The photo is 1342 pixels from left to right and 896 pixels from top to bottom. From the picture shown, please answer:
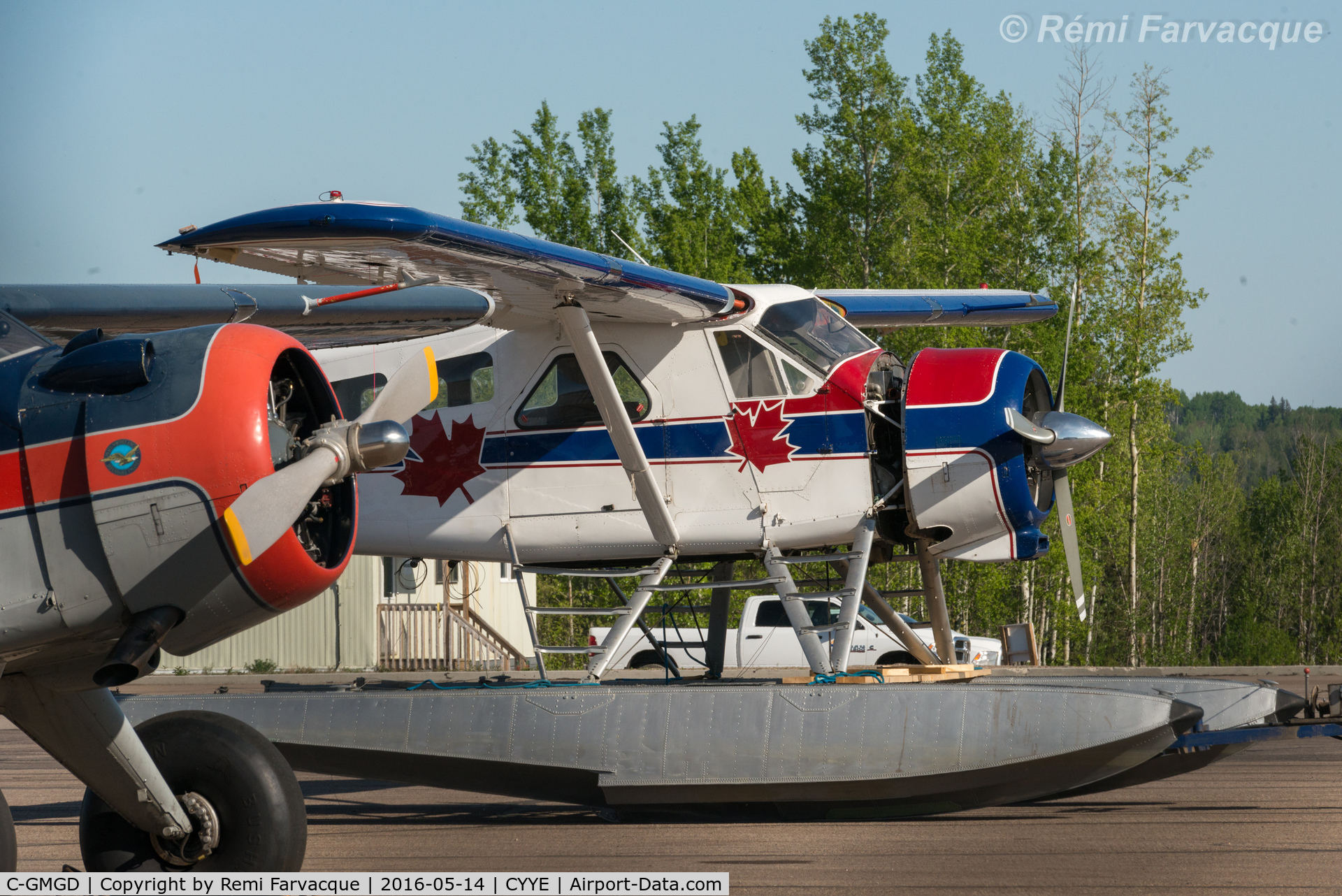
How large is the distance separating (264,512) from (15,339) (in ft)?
4.67

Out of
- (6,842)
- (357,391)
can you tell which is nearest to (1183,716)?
(6,842)

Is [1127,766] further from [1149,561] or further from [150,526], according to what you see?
[1149,561]

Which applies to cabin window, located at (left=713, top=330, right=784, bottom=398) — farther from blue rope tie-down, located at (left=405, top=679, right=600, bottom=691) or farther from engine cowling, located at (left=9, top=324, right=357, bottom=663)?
engine cowling, located at (left=9, top=324, right=357, bottom=663)

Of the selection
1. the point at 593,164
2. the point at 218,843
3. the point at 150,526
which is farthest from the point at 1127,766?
the point at 593,164

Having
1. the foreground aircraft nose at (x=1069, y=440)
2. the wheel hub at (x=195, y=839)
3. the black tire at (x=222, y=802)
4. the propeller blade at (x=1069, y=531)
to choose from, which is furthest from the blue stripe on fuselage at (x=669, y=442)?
the wheel hub at (x=195, y=839)

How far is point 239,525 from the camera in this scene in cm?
447

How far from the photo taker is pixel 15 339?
198 inches

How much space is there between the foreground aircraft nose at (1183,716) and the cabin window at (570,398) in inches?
170

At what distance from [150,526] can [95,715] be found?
1.10 meters

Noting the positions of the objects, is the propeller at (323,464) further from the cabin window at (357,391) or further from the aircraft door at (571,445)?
the cabin window at (357,391)

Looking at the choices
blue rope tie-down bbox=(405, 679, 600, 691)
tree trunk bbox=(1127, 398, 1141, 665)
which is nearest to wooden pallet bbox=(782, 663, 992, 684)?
blue rope tie-down bbox=(405, 679, 600, 691)

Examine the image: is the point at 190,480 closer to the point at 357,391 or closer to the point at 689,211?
the point at 357,391

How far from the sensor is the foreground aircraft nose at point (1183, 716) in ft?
25.3

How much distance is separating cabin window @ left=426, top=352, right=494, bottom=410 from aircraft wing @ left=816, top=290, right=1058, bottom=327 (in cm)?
395
